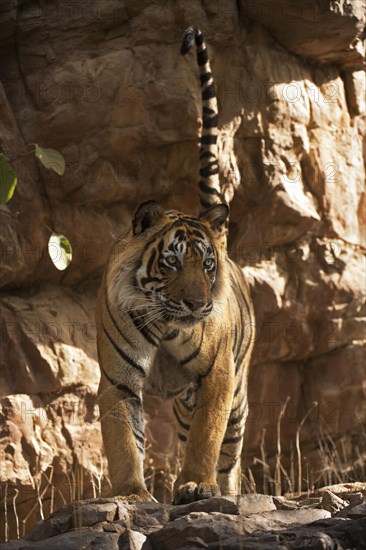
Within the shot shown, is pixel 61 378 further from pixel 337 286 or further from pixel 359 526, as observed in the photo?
pixel 359 526

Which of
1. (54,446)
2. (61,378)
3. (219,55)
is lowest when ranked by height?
(54,446)

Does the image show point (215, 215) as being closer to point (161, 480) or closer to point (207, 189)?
point (207, 189)

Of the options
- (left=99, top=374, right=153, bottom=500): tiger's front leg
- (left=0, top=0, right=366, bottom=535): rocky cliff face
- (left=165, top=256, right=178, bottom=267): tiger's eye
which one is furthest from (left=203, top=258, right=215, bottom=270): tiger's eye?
(left=0, top=0, right=366, bottom=535): rocky cliff face

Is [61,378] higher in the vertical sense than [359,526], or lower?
higher

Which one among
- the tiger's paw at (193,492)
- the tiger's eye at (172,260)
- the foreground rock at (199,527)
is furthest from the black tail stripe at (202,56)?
the foreground rock at (199,527)

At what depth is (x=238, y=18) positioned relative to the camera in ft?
23.1

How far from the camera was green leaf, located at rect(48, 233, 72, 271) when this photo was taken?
471 centimetres

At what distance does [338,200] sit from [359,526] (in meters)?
4.42

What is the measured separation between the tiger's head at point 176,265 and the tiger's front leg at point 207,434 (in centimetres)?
36

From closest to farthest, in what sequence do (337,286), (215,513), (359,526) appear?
(359,526) < (215,513) < (337,286)

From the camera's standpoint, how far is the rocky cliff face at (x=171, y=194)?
6637mm

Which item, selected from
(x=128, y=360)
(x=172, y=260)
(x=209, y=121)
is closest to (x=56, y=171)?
(x=172, y=260)

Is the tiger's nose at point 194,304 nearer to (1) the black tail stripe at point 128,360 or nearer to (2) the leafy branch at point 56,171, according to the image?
(1) the black tail stripe at point 128,360

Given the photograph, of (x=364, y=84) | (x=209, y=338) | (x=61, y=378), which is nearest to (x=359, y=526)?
(x=209, y=338)
